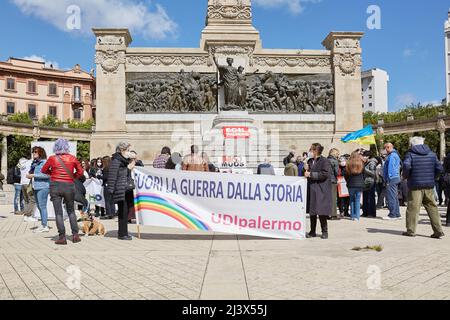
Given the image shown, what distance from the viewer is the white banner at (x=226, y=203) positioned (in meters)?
9.63

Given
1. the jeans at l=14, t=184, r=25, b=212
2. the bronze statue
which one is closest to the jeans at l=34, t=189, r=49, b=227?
the jeans at l=14, t=184, r=25, b=212

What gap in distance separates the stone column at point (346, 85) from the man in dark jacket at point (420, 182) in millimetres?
19928

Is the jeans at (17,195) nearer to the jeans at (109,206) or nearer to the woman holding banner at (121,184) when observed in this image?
the jeans at (109,206)

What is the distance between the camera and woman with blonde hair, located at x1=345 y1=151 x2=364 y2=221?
13.5 m

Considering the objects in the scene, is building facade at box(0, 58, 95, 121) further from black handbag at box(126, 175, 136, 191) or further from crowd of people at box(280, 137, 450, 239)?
black handbag at box(126, 175, 136, 191)

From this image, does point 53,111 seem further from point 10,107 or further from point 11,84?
point 11,84

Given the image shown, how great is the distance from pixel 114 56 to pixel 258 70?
858 centimetres

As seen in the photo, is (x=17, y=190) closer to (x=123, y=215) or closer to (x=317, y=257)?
(x=123, y=215)

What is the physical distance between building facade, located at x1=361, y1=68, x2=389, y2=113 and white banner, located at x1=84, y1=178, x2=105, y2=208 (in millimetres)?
134308

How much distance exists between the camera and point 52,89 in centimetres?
7844

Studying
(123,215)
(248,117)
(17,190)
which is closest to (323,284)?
(123,215)

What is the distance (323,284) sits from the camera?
18.6 feet

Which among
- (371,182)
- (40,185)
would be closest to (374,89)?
(371,182)

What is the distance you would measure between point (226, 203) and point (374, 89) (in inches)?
5564
